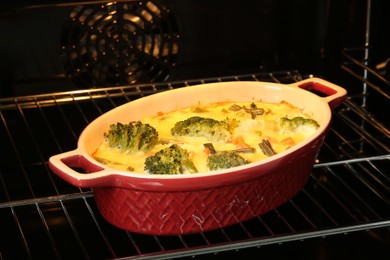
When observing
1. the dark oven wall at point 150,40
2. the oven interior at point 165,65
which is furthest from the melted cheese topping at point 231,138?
the dark oven wall at point 150,40

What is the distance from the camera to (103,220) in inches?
Answer: 57.5

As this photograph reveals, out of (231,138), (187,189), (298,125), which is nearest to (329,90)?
(298,125)

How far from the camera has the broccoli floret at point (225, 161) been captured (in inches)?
51.1

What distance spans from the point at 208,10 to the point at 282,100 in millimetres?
310

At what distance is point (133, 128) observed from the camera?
1.42 m

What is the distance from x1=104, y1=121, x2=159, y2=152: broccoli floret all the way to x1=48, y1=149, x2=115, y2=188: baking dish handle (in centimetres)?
10

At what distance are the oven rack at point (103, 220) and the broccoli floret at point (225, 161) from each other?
0.36ft

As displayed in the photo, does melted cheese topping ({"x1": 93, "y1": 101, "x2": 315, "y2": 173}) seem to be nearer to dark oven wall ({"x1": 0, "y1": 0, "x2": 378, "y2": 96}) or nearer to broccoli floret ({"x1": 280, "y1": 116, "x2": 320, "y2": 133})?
broccoli floret ({"x1": 280, "y1": 116, "x2": 320, "y2": 133})

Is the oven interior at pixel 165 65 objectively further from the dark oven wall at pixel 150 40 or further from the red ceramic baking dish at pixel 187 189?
→ the red ceramic baking dish at pixel 187 189

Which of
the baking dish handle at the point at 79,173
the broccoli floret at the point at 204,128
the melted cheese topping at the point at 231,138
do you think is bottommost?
the melted cheese topping at the point at 231,138

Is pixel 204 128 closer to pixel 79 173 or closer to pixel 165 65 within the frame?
pixel 79 173

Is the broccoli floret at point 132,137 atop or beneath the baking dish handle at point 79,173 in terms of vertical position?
beneath

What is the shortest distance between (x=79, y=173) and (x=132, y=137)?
17 centimetres

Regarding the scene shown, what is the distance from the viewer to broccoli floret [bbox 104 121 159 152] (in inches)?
54.8
